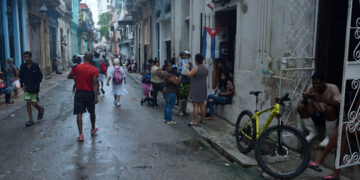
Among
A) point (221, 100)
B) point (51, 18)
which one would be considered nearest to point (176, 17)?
point (221, 100)

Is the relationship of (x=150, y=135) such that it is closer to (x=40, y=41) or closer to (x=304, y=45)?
(x=304, y=45)

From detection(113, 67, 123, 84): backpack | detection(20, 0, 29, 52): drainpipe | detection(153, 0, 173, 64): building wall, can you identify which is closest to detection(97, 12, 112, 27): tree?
detection(153, 0, 173, 64): building wall

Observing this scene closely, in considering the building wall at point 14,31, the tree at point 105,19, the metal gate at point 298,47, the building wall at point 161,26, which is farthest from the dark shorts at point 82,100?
the tree at point 105,19

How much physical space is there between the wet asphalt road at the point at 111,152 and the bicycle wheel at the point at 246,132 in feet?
1.48

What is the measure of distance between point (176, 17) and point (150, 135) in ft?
25.7

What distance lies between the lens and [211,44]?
8969 millimetres

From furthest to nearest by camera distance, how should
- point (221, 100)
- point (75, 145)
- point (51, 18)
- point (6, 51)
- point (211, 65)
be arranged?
1. point (51, 18)
2. point (6, 51)
3. point (211, 65)
4. point (221, 100)
5. point (75, 145)

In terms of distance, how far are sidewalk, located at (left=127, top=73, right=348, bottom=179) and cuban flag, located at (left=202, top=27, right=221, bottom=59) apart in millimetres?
1811

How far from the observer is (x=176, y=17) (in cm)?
1359

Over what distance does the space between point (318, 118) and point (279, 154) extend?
1.25 metres

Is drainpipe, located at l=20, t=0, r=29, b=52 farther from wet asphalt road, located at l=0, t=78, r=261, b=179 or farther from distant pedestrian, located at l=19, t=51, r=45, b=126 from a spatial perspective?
distant pedestrian, located at l=19, t=51, r=45, b=126

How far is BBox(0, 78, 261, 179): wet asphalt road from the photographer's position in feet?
15.6

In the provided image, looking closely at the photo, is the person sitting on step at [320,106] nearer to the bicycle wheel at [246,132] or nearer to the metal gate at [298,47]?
the metal gate at [298,47]

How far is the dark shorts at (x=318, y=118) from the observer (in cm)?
540
